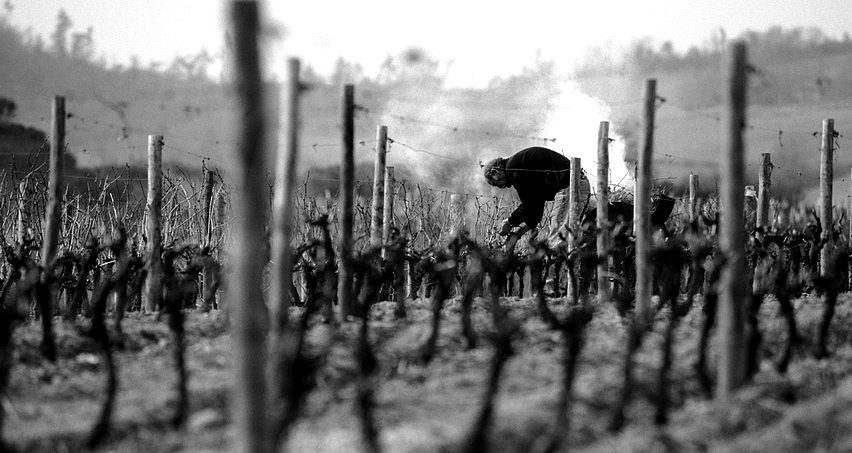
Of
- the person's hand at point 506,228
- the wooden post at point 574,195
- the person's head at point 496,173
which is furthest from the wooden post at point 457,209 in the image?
the wooden post at point 574,195

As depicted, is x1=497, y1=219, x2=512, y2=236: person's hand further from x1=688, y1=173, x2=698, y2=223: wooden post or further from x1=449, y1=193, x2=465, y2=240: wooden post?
x1=688, y1=173, x2=698, y2=223: wooden post

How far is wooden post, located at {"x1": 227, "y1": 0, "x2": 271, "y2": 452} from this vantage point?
3.77 metres

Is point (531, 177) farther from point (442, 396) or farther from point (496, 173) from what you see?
point (442, 396)

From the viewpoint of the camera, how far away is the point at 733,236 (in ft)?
19.0

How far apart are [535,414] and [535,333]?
2.77m

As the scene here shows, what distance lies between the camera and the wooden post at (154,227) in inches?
382

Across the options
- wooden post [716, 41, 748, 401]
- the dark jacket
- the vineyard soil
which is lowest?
the vineyard soil

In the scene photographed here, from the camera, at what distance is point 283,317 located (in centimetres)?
583

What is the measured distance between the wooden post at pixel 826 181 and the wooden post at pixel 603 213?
2.48 meters

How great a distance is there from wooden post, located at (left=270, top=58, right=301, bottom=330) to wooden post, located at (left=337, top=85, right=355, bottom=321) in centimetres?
143

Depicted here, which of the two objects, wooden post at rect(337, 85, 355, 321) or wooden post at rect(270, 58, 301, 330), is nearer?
wooden post at rect(270, 58, 301, 330)

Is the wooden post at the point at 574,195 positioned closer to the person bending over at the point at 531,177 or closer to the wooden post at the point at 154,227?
the person bending over at the point at 531,177

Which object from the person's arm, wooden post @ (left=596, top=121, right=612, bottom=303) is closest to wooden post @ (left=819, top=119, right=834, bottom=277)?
wooden post @ (left=596, top=121, right=612, bottom=303)

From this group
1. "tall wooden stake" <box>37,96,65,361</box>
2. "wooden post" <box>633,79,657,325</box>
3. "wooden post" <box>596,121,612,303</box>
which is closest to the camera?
"wooden post" <box>633,79,657,325</box>
